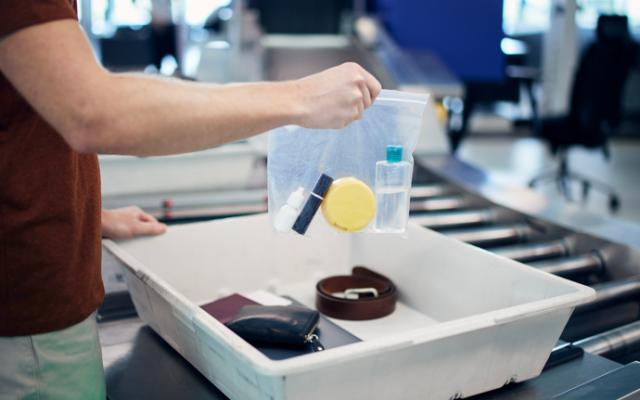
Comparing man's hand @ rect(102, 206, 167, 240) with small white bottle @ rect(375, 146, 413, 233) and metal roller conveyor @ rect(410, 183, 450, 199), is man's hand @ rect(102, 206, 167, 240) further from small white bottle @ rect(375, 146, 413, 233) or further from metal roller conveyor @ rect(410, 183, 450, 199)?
metal roller conveyor @ rect(410, 183, 450, 199)

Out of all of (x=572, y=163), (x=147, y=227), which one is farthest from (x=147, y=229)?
(x=572, y=163)

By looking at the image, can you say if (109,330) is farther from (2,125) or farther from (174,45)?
(174,45)

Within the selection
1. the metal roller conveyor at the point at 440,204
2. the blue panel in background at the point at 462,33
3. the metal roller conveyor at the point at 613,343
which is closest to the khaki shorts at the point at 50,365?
the metal roller conveyor at the point at 613,343

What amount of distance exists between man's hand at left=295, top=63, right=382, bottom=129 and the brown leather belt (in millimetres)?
493

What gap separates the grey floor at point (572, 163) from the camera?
472cm

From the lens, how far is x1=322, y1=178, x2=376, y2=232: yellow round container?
3.12 ft

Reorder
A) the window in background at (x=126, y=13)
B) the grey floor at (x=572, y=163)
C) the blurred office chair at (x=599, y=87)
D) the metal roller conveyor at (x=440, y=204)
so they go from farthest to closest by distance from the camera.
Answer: the window in background at (x=126, y=13)
the grey floor at (x=572, y=163)
the blurred office chair at (x=599, y=87)
the metal roller conveyor at (x=440, y=204)

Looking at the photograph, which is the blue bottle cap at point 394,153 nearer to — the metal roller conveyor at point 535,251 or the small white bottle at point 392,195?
the small white bottle at point 392,195

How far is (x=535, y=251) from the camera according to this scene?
1806 millimetres

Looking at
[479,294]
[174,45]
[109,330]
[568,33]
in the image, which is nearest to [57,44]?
[109,330]

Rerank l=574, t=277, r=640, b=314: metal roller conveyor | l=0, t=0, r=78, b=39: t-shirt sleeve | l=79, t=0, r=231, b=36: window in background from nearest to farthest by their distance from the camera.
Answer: l=0, t=0, r=78, b=39: t-shirt sleeve
l=574, t=277, r=640, b=314: metal roller conveyor
l=79, t=0, r=231, b=36: window in background

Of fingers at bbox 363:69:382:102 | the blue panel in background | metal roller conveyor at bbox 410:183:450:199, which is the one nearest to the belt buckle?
fingers at bbox 363:69:382:102

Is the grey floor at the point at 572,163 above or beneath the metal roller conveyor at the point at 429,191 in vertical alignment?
beneath

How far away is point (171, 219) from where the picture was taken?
5.77ft
